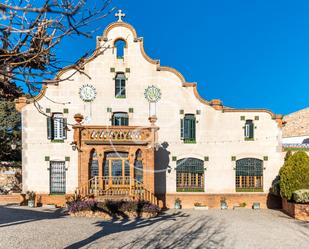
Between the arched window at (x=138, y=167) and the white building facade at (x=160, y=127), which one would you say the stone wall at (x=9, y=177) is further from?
the arched window at (x=138, y=167)

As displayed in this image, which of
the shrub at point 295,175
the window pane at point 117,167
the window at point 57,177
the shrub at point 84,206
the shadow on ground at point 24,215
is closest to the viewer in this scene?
the shadow on ground at point 24,215

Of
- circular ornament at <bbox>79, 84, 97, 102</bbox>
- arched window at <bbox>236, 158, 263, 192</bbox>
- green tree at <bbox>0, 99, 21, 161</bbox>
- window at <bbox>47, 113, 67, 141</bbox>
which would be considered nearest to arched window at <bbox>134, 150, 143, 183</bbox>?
circular ornament at <bbox>79, 84, 97, 102</bbox>

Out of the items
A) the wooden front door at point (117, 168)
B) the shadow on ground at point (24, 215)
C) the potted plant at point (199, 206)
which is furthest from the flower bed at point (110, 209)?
the potted plant at point (199, 206)

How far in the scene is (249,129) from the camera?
20.4m

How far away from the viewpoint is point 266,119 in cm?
2036

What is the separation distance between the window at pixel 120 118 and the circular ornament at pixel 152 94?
2163 millimetres

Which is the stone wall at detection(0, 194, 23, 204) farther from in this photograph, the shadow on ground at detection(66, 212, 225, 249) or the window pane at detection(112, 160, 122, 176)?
the shadow on ground at detection(66, 212, 225, 249)

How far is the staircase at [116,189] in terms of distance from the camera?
56.5 feet

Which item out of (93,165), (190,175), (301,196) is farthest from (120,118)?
(301,196)

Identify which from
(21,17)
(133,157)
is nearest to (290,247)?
(133,157)

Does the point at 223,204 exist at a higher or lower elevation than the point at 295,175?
lower

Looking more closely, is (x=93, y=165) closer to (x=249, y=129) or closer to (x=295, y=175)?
(x=249, y=129)

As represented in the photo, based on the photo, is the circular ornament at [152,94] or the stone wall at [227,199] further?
the circular ornament at [152,94]

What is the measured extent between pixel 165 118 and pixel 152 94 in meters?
2.08
